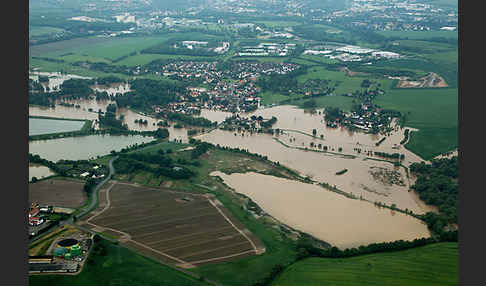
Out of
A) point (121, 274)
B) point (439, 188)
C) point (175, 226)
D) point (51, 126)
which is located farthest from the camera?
point (51, 126)

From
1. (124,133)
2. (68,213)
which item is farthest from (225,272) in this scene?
(124,133)

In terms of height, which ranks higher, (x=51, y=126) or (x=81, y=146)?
(x=51, y=126)

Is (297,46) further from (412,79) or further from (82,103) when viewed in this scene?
(82,103)

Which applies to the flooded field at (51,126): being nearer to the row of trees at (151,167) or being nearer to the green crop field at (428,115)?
the row of trees at (151,167)

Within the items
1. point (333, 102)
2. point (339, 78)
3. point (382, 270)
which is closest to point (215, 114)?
point (333, 102)

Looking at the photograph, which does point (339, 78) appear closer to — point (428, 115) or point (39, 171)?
point (428, 115)

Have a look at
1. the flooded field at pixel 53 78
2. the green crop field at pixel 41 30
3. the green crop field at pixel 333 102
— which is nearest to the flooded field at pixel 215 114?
the green crop field at pixel 333 102
